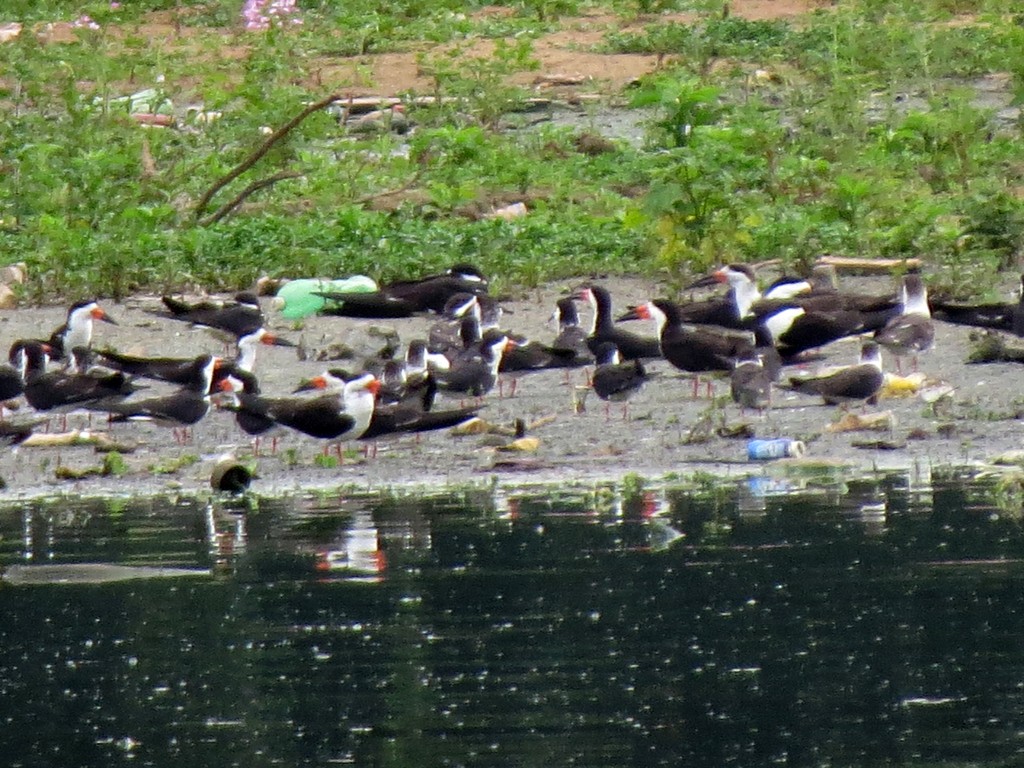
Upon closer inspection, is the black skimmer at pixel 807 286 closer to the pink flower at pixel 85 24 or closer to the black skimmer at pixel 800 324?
the black skimmer at pixel 800 324

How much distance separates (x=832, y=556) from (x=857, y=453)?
278cm

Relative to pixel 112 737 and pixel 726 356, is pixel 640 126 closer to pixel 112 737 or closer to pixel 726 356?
pixel 726 356

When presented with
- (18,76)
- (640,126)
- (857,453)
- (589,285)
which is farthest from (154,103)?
(857,453)

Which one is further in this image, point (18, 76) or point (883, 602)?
point (18, 76)

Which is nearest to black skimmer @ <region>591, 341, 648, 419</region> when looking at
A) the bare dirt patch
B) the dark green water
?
the dark green water

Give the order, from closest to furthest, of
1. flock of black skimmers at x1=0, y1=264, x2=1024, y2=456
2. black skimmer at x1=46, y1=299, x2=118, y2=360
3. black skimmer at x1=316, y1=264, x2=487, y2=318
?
flock of black skimmers at x1=0, y1=264, x2=1024, y2=456 → black skimmer at x1=46, y1=299, x2=118, y2=360 → black skimmer at x1=316, y1=264, x2=487, y2=318

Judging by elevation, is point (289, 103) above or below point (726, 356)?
above

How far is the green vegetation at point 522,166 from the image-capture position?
16.3 m

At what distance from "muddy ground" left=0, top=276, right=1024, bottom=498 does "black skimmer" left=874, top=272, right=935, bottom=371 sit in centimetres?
21

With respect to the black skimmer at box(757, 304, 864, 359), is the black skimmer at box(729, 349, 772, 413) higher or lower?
lower

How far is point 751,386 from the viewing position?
12.9m

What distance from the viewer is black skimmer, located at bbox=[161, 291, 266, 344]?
48.0 ft

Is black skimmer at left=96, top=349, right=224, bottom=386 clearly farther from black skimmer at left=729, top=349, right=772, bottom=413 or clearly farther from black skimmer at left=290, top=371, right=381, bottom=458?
black skimmer at left=729, top=349, right=772, bottom=413

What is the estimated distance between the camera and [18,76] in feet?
68.6
